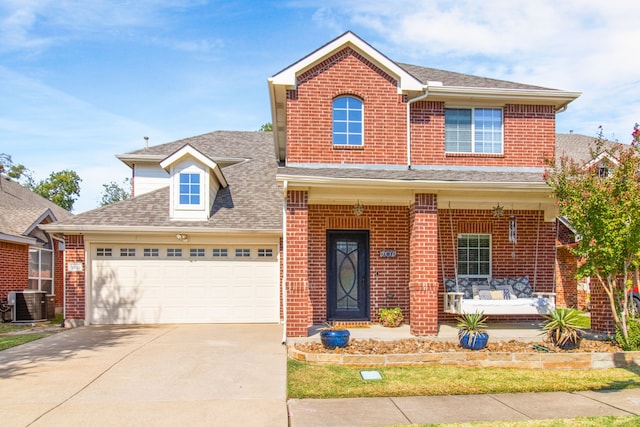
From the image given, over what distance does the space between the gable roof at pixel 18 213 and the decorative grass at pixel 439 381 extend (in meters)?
13.1

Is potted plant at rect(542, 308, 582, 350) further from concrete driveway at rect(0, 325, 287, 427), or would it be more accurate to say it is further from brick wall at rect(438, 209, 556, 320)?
concrete driveway at rect(0, 325, 287, 427)

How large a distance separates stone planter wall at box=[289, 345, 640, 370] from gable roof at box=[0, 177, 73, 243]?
13.1 m

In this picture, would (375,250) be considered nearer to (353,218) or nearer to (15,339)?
(353,218)

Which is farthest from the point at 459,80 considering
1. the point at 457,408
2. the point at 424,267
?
the point at 457,408

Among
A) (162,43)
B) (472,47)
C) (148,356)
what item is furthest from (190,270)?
(472,47)

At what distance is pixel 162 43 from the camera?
520 inches

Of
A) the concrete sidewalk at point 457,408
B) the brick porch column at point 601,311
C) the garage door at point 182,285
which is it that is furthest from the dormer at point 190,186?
the brick porch column at point 601,311

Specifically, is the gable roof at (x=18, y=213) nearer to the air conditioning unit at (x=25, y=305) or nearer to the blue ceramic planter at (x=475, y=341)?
the air conditioning unit at (x=25, y=305)

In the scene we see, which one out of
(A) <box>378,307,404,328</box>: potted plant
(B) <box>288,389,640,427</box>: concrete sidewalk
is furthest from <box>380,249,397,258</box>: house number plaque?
(B) <box>288,389,640,427</box>: concrete sidewalk

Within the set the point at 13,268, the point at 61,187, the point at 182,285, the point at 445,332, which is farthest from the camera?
the point at 61,187

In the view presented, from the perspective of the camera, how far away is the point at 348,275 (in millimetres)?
13258

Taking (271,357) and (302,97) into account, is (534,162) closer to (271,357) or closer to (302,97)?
(302,97)

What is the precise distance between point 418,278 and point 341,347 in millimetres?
2723

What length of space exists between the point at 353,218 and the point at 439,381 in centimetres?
588
